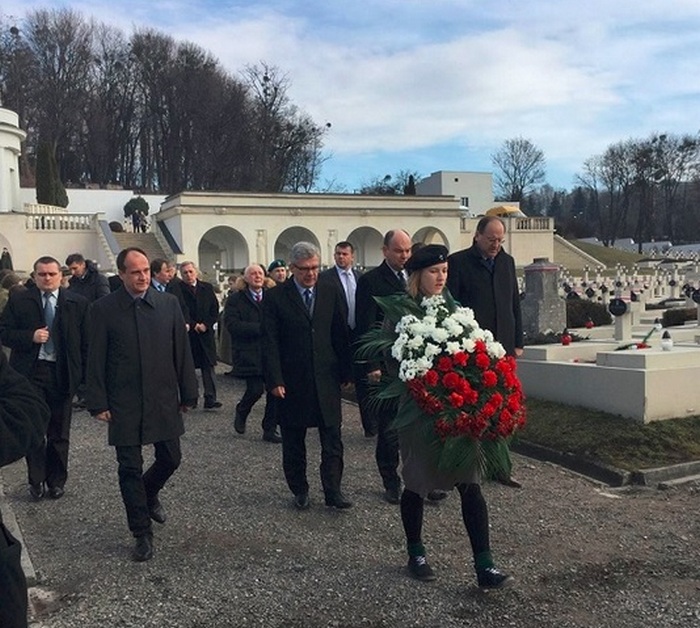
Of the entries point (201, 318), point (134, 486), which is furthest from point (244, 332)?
point (134, 486)

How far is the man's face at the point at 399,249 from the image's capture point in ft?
19.8

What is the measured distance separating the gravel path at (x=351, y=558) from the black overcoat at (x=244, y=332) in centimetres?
201

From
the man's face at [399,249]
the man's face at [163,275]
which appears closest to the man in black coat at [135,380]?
the man's face at [399,249]

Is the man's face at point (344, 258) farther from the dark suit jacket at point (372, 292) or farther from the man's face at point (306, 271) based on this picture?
the man's face at point (306, 271)

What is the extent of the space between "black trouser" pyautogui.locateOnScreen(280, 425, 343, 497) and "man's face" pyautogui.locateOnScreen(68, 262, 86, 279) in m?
5.33

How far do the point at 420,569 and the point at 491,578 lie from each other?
419 mm

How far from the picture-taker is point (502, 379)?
13.6 ft

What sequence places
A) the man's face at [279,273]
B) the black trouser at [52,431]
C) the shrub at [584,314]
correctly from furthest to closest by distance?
the shrub at [584,314] → the man's face at [279,273] → the black trouser at [52,431]

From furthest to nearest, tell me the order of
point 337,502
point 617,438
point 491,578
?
point 617,438
point 337,502
point 491,578

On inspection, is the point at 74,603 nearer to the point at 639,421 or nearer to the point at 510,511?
the point at 510,511

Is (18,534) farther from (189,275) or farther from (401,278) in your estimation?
(189,275)

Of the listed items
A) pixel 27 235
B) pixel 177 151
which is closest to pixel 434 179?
pixel 177 151

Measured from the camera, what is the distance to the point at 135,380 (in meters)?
4.91

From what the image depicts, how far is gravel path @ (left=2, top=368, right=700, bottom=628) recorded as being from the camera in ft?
12.9
